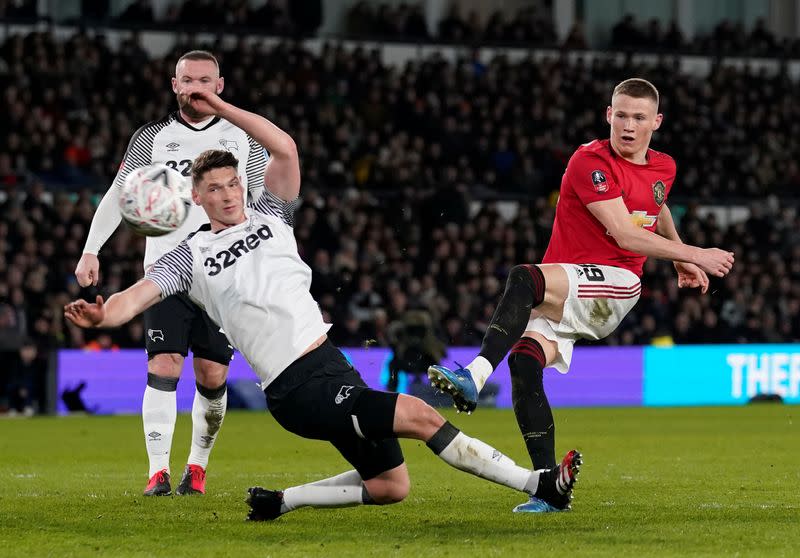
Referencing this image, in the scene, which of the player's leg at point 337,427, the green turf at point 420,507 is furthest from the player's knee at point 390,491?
the green turf at point 420,507

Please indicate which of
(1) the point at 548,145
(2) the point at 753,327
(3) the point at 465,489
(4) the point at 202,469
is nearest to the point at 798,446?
(3) the point at 465,489

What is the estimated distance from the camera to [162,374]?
318 inches

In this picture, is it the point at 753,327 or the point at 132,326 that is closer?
the point at 132,326

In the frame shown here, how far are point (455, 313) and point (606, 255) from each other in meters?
12.3

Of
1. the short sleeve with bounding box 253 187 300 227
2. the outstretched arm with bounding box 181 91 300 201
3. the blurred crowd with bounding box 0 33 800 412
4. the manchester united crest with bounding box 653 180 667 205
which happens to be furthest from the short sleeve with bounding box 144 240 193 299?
the blurred crowd with bounding box 0 33 800 412

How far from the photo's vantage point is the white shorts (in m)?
7.25

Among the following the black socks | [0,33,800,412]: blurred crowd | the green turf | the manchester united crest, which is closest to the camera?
the green turf

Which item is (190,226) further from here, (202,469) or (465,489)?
(465,489)

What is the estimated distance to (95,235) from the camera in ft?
26.9

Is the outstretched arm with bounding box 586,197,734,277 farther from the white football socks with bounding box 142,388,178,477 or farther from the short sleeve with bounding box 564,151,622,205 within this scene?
the white football socks with bounding box 142,388,178,477

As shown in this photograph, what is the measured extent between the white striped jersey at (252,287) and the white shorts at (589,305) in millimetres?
1485

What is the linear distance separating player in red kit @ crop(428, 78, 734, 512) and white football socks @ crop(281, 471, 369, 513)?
2.97 ft

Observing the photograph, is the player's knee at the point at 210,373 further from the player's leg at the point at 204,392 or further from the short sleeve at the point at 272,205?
the short sleeve at the point at 272,205

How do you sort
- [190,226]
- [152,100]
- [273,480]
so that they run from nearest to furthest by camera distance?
[190,226] → [273,480] → [152,100]
